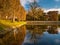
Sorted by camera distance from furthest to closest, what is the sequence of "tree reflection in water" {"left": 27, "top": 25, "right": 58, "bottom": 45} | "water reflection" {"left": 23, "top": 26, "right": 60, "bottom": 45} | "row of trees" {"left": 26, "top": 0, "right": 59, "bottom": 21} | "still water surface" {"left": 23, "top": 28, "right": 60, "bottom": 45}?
"row of trees" {"left": 26, "top": 0, "right": 59, "bottom": 21} < "tree reflection in water" {"left": 27, "top": 25, "right": 58, "bottom": 45} < "water reflection" {"left": 23, "top": 26, "right": 60, "bottom": 45} < "still water surface" {"left": 23, "top": 28, "right": 60, "bottom": 45}

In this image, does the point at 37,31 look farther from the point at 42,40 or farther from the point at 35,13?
the point at 35,13

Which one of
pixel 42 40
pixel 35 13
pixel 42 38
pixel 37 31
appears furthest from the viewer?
pixel 35 13

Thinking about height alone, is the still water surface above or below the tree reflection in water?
above

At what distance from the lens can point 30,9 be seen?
100 metres

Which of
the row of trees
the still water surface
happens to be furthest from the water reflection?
the row of trees

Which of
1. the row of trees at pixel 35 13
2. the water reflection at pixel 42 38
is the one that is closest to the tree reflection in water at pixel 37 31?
the water reflection at pixel 42 38

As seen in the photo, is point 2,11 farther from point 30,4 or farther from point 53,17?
point 53,17

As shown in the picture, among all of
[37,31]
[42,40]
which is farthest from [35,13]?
[42,40]

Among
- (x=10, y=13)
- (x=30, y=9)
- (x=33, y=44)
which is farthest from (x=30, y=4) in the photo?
(x=33, y=44)

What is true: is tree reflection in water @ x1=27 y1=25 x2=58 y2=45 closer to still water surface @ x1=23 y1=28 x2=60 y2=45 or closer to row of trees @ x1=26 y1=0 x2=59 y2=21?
still water surface @ x1=23 y1=28 x2=60 y2=45

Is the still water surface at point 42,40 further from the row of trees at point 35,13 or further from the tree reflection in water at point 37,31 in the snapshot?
the row of trees at point 35,13

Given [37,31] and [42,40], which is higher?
[42,40]

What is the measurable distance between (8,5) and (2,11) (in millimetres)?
2128

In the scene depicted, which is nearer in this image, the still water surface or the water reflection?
the still water surface
